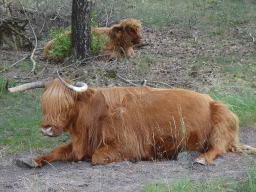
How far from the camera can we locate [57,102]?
142 inches

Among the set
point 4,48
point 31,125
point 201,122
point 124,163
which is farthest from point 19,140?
point 4,48

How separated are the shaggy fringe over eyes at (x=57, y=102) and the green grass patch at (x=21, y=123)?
39.0 inches

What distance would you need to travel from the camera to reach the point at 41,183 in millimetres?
2955

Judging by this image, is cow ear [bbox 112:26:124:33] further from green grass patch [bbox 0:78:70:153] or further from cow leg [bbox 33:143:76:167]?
cow leg [bbox 33:143:76:167]

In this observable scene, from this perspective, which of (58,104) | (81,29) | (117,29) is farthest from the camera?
(117,29)

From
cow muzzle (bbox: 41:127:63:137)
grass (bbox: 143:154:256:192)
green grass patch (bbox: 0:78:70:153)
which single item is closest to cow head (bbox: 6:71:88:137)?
cow muzzle (bbox: 41:127:63:137)

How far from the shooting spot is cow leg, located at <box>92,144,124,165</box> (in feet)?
12.0

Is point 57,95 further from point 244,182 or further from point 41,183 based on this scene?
point 244,182

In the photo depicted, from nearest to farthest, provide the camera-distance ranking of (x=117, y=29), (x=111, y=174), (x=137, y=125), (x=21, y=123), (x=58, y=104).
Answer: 1. (x=111, y=174)
2. (x=58, y=104)
3. (x=137, y=125)
4. (x=21, y=123)
5. (x=117, y=29)

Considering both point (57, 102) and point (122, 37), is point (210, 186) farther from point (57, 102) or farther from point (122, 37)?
point (122, 37)

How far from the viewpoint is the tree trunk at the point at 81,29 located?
711 centimetres

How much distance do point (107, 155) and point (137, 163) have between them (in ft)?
1.23

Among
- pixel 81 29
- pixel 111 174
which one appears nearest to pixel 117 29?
pixel 81 29

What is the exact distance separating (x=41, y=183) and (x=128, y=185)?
32.4 inches
